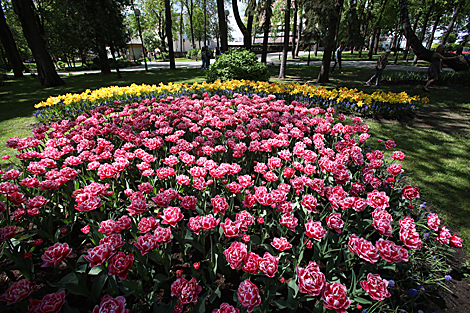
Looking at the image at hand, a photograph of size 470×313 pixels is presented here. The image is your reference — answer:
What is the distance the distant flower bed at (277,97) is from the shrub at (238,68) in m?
2.59

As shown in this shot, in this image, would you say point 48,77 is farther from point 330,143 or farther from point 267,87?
point 330,143

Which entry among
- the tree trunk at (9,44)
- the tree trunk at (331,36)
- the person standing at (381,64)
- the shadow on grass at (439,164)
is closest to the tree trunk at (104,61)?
the tree trunk at (9,44)

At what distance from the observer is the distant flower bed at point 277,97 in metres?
6.15

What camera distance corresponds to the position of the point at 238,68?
32.2 feet

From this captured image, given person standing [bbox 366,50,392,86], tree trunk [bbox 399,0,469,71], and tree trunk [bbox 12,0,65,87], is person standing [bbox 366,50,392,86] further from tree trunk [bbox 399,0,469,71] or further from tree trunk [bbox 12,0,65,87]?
tree trunk [bbox 12,0,65,87]

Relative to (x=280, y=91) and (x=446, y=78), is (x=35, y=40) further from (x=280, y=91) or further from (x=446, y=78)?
(x=446, y=78)

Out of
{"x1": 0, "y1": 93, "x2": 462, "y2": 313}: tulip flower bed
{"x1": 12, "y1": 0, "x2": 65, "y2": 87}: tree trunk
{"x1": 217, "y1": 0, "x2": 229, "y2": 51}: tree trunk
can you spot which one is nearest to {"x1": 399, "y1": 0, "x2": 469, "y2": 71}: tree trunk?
{"x1": 217, "y1": 0, "x2": 229, "y2": 51}: tree trunk

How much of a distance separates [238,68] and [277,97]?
373 centimetres

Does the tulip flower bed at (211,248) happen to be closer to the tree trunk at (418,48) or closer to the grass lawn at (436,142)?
the grass lawn at (436,142)

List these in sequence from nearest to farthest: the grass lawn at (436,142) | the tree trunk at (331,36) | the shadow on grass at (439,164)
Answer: the shadow on grass at (439,164), the grass lawn at (436,142), the tree trunk at (331,36)

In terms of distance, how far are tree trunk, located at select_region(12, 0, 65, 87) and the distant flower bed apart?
23.9ft

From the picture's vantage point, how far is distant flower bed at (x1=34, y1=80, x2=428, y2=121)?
615 cm

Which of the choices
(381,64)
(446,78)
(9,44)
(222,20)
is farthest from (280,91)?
(9,44)

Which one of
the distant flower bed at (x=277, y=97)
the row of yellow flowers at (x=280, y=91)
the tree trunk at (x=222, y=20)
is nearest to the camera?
the row of yellow flowers at (x=280, y=91)
